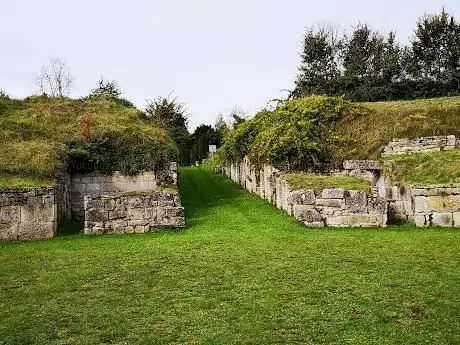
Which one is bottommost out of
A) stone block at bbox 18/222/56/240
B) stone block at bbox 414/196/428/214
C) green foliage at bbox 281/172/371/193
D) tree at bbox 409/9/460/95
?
stone block at bbox 18/222/56/240

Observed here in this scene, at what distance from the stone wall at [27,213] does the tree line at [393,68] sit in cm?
2477

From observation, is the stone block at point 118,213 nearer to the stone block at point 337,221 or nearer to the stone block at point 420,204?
the stone block at point 337,221

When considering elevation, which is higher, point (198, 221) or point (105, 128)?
point (105, 128)

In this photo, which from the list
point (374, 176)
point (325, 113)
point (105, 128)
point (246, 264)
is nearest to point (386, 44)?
point (325, 113)

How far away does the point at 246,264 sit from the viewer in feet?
30.7

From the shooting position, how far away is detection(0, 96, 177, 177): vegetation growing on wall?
14602 millimetres

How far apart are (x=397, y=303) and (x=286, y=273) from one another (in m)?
2.27

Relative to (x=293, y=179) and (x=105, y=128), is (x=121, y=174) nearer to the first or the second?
(x=105, y=128)

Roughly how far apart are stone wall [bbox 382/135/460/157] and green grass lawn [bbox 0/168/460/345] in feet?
17.8

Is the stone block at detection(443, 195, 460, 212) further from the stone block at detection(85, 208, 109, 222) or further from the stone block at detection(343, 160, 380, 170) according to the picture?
the stone block at detection(85, 208, 109, 222)

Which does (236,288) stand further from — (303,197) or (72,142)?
(72,142)

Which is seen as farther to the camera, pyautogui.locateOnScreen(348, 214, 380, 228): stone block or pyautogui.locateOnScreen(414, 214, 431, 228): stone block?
pyautogui.locateOnScreen(348, 214, 380, 228): stone block

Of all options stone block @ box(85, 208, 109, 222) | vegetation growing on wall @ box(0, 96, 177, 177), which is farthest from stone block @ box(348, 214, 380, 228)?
vegetation growing on wall @ box(0, 96, 177, 177)

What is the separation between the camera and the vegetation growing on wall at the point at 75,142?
14602mm
